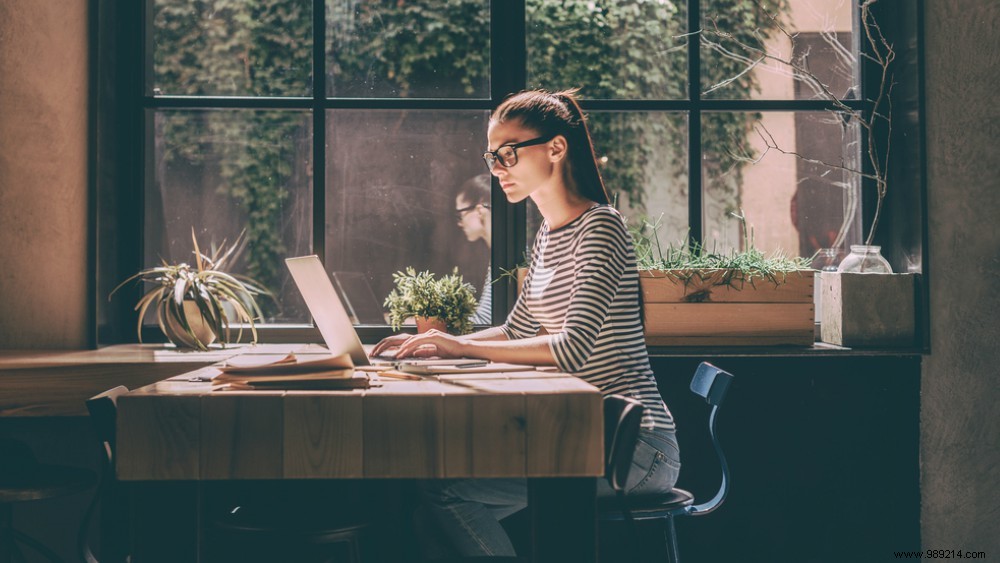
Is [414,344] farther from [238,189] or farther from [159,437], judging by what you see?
[238,189]

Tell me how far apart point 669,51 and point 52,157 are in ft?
7.61

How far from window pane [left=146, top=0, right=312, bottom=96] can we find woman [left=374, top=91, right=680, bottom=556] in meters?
1.21

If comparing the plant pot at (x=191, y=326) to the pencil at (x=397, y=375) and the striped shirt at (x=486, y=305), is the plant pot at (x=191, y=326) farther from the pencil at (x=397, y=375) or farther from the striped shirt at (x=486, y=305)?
the pencil at (x=397, y=375)

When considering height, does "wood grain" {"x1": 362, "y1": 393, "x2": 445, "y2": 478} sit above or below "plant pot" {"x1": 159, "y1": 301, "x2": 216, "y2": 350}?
below

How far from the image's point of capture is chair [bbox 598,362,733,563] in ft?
5.94

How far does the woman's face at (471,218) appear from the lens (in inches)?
129

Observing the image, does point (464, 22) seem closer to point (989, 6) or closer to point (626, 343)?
point (626, 343)

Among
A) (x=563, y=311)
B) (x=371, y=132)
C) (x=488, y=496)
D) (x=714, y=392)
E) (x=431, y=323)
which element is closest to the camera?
(x=488, y=496)

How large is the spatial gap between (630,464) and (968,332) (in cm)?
187

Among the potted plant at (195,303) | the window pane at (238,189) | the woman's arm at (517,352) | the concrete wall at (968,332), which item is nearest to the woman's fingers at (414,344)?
the woman's arm at (517,352)

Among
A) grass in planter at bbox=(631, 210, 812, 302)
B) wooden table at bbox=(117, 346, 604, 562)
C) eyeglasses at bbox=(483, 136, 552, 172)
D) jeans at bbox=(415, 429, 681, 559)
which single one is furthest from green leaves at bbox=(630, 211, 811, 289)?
wooden table at bbox=(117, 346, 604, 562)

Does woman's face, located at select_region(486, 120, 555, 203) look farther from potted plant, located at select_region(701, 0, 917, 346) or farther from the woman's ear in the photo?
potted plant, located at select_region(701, 0, 917, 346)

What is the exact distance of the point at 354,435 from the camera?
1519 mm

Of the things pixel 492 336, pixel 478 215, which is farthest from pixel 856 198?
pixel 492 336
